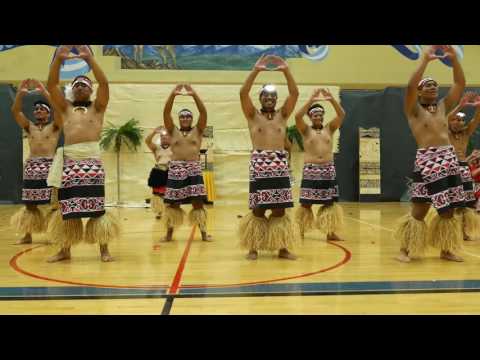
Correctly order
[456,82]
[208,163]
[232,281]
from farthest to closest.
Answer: [208,163] < [456,82] < [232,281]

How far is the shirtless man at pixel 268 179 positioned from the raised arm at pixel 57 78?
147 centimetres

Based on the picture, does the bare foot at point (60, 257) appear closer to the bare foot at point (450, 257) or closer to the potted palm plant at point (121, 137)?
the bare foot at point (450, 257)

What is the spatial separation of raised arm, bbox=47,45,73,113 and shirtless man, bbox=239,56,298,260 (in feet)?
4.83

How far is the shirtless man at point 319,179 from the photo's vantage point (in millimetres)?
5383

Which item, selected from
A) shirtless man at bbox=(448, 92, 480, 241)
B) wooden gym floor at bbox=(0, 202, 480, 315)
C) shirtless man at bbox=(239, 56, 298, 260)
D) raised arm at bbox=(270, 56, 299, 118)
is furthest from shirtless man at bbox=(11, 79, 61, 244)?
shirtless man at bbox=(448, 92, 480, 241)

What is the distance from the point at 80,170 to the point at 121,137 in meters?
7.38

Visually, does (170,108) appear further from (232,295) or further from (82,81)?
(232,295)

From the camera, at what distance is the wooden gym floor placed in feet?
8.42

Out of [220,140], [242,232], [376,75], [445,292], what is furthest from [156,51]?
[445,292]

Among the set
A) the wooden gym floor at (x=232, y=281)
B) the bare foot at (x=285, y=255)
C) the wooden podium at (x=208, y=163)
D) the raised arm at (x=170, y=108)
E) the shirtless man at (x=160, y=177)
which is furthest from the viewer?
the wooden podium at (x=208, y=163)

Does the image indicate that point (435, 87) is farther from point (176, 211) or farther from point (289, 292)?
point (176, 211)

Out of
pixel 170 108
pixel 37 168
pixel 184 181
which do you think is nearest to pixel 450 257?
pixel 184 181

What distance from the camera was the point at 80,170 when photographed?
3951 millimetres

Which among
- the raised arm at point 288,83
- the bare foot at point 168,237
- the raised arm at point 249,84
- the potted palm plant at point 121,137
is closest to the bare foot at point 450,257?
the raised arm at point 288,83
